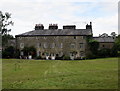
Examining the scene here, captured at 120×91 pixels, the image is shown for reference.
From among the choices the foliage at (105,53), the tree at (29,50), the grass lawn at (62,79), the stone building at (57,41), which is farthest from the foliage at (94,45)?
the grass lawn at (62,79)

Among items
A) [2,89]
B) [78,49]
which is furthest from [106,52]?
[2,89]

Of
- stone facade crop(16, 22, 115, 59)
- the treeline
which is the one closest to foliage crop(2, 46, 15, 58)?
stone facade crop(16, 22, 115, 59)

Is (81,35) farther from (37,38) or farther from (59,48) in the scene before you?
(37,38)

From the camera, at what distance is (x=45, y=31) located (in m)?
76.4

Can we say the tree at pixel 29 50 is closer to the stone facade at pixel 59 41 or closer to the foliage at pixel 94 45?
the stone facade at pixel 59 41

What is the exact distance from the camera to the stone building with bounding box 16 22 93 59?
72.3 meters

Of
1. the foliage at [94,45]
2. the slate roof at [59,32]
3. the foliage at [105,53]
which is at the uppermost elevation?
the slate roof at [59,32]

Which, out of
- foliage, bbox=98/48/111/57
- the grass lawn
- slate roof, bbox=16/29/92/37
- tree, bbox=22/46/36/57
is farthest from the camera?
tree, bbox=22/46/36/57

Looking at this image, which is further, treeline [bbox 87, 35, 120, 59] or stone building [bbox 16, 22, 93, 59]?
stone building [bbox 16, 22, 93, 59]

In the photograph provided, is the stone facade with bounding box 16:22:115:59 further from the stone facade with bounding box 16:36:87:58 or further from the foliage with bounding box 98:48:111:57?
the foliage with bounding box 98:48:111:57

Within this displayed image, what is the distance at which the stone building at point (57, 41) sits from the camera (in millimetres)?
72312

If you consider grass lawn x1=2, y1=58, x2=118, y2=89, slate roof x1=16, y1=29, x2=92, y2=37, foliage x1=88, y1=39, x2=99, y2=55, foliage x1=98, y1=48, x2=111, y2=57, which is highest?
slate roof x1=16, y1=29, x2=92, y2=37

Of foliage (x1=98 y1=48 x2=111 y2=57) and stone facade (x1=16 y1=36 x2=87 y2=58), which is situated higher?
stone facade (x1=16 y1=36 x2=87 y2=58)

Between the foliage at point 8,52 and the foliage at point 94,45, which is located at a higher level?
the foliage at point 94,45
